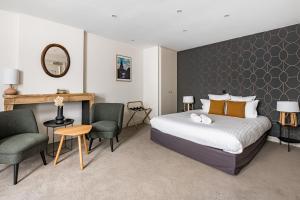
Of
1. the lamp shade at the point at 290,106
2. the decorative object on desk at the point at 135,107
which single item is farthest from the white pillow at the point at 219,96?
the decorative object on desk at the point at 135,107

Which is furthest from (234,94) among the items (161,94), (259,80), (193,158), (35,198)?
(35,198)

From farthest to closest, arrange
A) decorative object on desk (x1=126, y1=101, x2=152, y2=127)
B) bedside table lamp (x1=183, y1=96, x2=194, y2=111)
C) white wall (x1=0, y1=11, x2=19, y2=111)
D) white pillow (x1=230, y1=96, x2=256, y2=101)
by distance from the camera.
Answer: decorative object on desk (x1=126, y1=101, x2=152, y2=127)
bedside table lamp (x1=183, y1=96, x2=194, y2=111)
white pillow (x1=230, y1=96, x2=256, y2=101)
white wall (x1=0, y1=11, x2=19, y2=111)

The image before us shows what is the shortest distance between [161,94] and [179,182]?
3038mm

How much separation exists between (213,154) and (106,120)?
2.13 meters

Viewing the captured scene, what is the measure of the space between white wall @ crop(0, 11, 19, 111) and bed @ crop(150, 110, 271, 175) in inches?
116

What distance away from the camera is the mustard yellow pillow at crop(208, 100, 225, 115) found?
361 cm

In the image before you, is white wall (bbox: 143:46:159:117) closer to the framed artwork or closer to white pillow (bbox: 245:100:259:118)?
the framed artwork

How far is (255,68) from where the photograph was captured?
3568 millimetres

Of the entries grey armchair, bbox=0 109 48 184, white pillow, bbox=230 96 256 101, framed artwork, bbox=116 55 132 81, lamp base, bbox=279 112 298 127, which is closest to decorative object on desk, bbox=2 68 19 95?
grey armchair, bbox=0 109 48 184

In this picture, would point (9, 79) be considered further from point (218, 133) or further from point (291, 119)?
point (291, 119)

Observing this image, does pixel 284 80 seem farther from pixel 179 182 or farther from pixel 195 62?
pixel 179 182

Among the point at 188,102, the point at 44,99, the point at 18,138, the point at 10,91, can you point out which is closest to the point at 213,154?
the point at 188,102

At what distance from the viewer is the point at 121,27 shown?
11.0ft

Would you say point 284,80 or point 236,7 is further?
point 284,80
